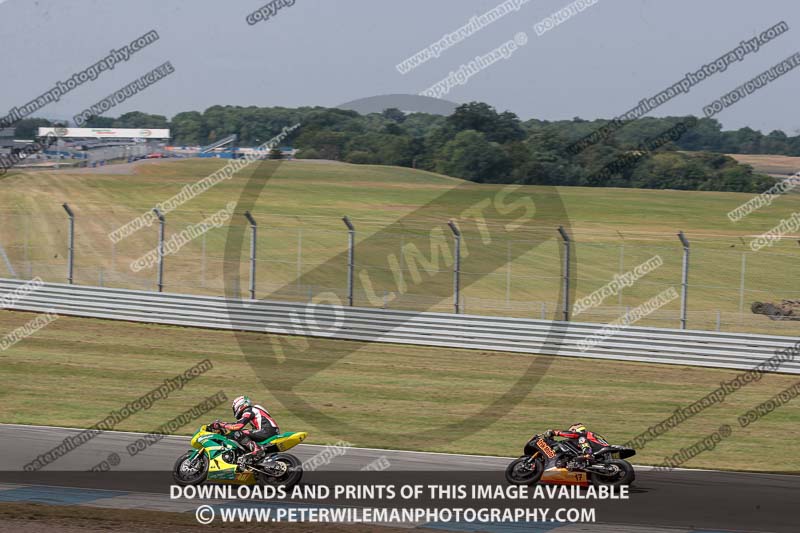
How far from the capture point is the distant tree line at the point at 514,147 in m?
61.2

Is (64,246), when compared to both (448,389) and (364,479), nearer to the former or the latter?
(448,389)

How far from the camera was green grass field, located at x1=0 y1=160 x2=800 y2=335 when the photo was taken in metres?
28.5

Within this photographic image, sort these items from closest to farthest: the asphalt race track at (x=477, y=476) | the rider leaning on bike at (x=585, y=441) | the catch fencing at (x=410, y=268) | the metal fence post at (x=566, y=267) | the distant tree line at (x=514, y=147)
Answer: the asphalt race track at (x=477, y=476), the rider leaning on bike at (x=585, y=441), the metal fence post at (x=566, y=267), the catch fencing at (x=410, y=268), the distant tree line at (x=514, y=147)

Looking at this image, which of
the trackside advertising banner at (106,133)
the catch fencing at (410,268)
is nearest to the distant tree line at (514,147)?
the trackside advertising banner at (106,133)

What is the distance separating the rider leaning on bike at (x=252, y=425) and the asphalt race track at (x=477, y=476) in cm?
89

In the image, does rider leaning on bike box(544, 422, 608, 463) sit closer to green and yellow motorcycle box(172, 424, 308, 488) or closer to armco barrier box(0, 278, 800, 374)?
green and yellow motorcycle box(172, 424, 308, 488)

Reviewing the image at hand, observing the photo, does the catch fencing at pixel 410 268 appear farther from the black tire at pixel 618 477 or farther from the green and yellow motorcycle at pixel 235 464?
the green and yellow motorcycle at pixel 235 464

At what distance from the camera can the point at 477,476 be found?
39.5 ft

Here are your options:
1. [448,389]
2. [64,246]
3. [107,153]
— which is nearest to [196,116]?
[107,153]

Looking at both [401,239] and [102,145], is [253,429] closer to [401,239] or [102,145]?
[401,239]

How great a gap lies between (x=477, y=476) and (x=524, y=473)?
87cm

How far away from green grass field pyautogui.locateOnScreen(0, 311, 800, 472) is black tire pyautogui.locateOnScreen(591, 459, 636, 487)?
6.95 ft

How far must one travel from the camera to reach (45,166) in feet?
226

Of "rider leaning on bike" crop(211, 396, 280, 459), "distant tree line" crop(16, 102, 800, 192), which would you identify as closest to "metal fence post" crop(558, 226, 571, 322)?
"rider leaning on bike" crop(211, 396, 280, 459)
